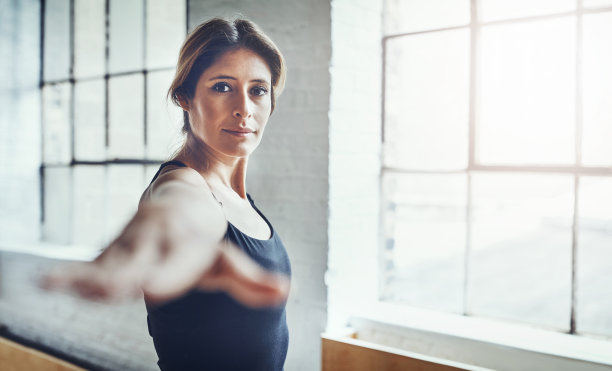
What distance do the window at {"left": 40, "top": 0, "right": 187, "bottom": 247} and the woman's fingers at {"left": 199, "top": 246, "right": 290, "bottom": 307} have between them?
131cm

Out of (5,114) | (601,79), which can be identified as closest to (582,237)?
(601,79)

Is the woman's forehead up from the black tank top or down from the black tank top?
up

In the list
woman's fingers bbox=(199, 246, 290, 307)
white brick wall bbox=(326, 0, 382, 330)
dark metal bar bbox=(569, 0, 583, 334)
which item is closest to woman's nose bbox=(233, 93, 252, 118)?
woman's fingers bbox=(199, 246, 290, 307)

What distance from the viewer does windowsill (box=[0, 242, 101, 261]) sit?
9.18ft

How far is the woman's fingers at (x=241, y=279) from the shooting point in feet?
3.96

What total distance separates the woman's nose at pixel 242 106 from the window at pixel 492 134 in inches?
34.2

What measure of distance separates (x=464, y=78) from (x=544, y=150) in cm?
41

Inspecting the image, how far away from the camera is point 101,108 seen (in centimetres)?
290

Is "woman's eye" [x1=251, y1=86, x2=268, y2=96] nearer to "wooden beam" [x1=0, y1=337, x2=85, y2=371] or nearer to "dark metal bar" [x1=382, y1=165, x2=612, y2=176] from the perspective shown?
"dark metal bar" [x1=382, y1=165, x2=612, y2=176]

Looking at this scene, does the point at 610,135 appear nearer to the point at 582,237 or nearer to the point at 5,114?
the point at 582,237

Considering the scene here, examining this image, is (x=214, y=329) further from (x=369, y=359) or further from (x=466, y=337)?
(x=466, y=337)

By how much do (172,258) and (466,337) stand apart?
1160 millimetres

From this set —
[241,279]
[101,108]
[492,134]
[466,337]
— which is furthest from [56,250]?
[492,134]

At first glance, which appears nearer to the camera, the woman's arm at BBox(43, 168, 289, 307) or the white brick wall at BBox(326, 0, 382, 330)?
the woman's arm at BBox(43, 168, 289, 307)
